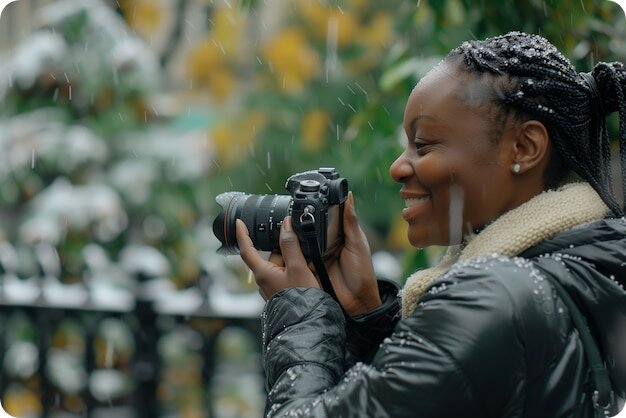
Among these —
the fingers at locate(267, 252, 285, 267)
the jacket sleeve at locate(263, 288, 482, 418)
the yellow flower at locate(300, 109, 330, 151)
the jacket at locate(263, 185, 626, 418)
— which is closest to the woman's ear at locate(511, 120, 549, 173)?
the jacket at locate(263, 185, 626, 418)

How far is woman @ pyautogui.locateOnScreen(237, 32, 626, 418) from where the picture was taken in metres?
1.49

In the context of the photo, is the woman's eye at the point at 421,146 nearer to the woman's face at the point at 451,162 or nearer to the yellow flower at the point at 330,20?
the woman's face at the point at 451,162

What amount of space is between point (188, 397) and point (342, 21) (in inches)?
135

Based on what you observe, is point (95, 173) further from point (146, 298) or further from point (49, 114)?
point (146, 298)

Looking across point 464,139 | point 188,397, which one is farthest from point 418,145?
point 188,397

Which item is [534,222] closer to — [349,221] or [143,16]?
[349,221]

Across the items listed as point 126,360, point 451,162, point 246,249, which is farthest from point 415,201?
point 126,360

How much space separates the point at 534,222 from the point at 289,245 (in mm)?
465

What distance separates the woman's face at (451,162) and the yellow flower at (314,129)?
5366 millimetres

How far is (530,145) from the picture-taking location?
5.68 feet

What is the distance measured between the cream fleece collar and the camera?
0.29 meters

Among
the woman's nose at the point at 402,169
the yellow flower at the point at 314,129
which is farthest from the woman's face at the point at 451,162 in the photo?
the yellow flower at the point at 314,129

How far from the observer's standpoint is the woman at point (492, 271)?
149 centimetres

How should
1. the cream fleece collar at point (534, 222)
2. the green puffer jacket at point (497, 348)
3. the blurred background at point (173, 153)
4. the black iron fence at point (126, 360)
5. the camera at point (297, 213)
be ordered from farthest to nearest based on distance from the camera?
the black iron fence at point (126, 360) < the blurred background at point (173, 153) < the camera at point (297, 213) < the cream fleece collar at point (534, 222) < the green puffer jacket at point (497, 348)
